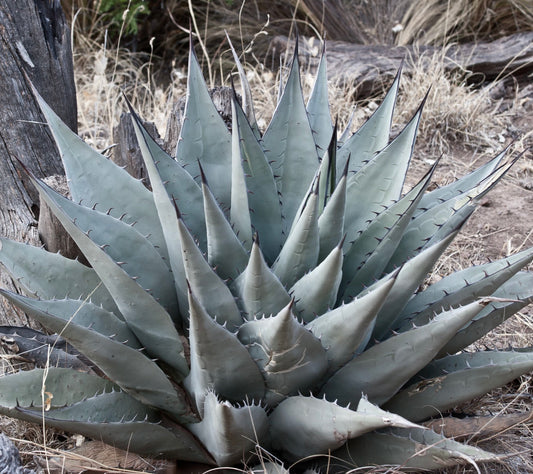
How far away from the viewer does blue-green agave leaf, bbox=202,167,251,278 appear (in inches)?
55.4

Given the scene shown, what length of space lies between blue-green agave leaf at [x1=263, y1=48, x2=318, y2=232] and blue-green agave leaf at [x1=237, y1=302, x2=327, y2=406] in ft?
1.54

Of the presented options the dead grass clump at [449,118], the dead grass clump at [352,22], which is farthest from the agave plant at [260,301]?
the dead grass clump at [352,22]

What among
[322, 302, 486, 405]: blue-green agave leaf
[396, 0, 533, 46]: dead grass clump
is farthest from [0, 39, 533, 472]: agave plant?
[396, 0, 533, 46]: dead grass clump

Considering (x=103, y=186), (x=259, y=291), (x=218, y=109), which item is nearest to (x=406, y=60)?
(x=218, y=109)

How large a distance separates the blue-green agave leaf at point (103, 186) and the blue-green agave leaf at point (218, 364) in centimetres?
45

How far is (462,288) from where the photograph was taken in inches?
63.6

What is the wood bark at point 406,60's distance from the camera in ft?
16.5

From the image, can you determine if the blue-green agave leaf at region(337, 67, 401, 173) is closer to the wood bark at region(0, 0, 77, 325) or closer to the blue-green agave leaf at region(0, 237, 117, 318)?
the blue-green agave leaf at region(0, 237, 117, 318)

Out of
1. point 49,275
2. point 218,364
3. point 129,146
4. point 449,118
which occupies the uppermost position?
point 129,146

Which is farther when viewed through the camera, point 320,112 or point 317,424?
point 320,112

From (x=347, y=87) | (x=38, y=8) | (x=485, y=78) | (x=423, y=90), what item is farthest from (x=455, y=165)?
(x=38, y=8)

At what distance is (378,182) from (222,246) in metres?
0.53

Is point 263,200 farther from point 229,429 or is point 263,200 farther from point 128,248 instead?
point 229,429

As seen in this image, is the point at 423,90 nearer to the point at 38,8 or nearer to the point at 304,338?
the point at 38,8
